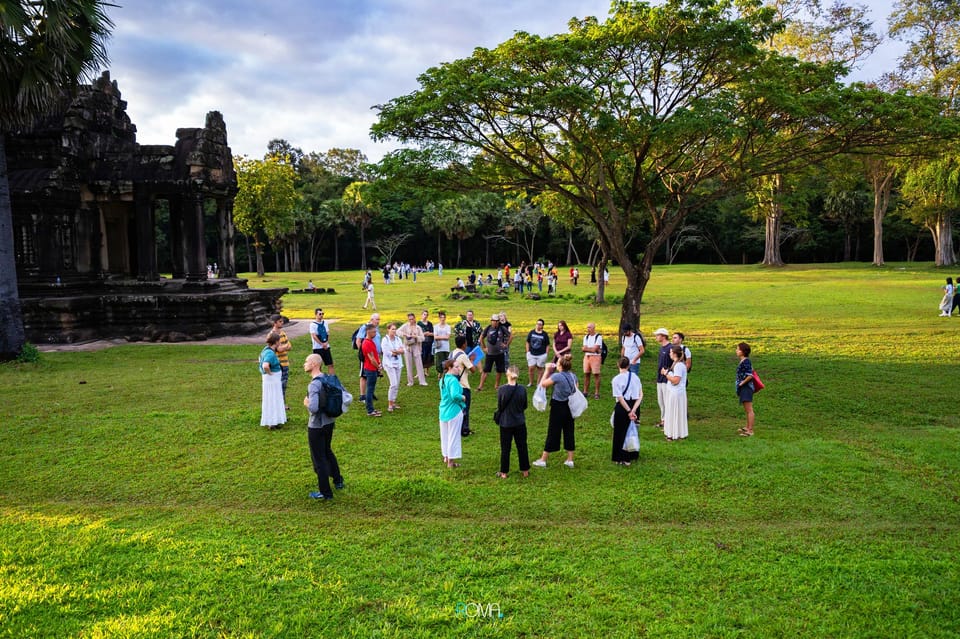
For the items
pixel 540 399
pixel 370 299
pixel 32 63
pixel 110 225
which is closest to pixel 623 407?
pixel 540 399

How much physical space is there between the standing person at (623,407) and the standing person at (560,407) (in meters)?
0.62

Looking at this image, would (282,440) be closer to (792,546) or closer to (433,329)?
(433,329)

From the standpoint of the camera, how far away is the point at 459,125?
14180mm

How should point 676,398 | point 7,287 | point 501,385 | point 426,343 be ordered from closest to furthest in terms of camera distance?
point 676,398, point 501,385, point 426,343, point 7,287

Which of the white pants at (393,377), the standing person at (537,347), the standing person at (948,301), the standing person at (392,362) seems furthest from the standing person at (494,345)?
the standing person at (948,301)

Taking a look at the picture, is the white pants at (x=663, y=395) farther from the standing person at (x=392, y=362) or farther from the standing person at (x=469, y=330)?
the standing person at (x=392, y=362)

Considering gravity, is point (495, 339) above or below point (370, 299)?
below

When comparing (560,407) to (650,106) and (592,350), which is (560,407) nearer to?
(592,350)

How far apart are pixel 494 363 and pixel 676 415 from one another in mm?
4168

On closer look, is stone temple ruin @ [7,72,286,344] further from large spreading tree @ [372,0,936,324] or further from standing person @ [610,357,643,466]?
standing person @ [610,357,643,466]

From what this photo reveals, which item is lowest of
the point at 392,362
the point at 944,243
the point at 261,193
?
the point at 392,362

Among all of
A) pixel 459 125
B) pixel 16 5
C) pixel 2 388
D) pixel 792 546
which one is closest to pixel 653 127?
pixel 459 125

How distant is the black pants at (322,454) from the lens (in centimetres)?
674

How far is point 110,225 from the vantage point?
69.1 ft
